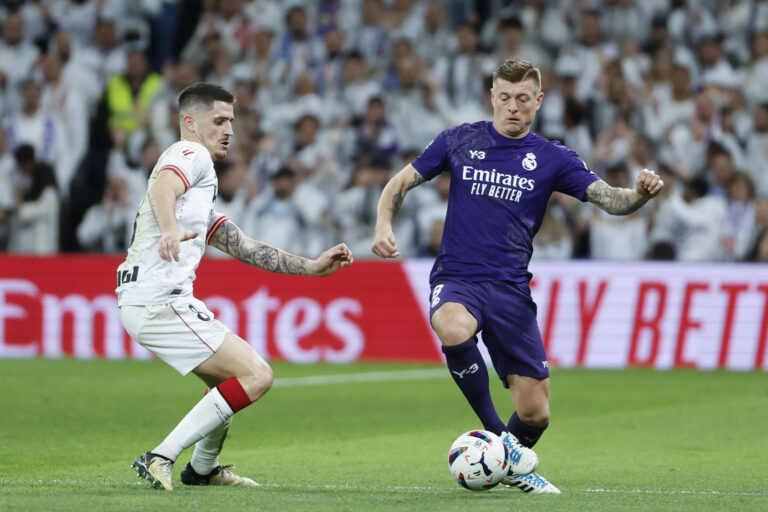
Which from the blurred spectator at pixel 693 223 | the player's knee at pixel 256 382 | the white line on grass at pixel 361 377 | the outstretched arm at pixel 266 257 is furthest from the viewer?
the blurred spectator at pixel 693 223

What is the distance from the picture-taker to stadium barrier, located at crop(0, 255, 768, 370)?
15.2m

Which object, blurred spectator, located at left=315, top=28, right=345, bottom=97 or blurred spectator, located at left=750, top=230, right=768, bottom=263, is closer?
blurred spectator, located at left=750, top=230, right=768, bottom=263

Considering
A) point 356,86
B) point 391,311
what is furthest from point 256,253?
point 356,86

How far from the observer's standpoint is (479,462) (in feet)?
21.2

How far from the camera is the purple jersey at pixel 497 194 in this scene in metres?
7.10

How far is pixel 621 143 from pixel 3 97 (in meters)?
9.30

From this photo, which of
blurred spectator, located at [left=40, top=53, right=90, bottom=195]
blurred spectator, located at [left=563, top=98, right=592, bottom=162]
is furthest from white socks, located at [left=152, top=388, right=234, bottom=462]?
blurred spectator, located at [left=40, top=53, right=90, bottom=195]

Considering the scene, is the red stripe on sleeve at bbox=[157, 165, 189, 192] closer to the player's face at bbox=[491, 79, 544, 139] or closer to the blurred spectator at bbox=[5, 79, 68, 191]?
the player's face at bbox=[491, 79, 544, 139]

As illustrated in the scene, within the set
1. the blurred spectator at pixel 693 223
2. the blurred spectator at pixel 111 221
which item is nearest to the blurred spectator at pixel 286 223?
the blurred spectator at pixel 111 221

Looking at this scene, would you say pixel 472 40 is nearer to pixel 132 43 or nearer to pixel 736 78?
pixel 736 78

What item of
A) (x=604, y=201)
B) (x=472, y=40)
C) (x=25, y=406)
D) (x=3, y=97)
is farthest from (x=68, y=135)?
(x=604, y=201)

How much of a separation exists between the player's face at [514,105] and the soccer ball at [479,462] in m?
1.85

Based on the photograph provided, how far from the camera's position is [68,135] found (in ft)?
58.5

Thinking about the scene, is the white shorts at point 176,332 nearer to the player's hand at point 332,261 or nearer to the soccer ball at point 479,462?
the player's hand at point 332,261
